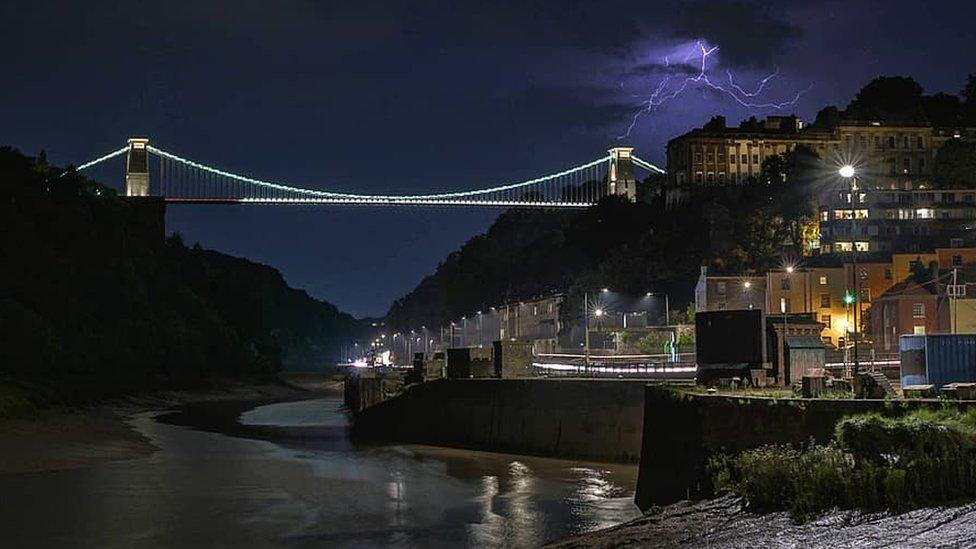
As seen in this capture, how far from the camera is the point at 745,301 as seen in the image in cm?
8700

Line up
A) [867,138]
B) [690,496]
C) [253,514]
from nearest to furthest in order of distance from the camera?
[690,496], [253,514], [867,138]

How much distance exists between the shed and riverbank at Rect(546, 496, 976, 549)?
306 inches

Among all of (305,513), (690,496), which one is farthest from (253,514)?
(690,496)

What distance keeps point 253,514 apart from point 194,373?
284 ft

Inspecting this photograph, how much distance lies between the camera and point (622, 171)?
168 m

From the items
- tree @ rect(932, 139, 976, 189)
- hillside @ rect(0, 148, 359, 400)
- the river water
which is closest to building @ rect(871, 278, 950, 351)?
the river water

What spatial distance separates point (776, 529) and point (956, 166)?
114 meters

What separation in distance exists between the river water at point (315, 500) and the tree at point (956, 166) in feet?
294

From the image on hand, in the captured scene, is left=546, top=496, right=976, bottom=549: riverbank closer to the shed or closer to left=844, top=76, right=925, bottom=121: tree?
the shed

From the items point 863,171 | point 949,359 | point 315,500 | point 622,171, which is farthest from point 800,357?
point 622,171

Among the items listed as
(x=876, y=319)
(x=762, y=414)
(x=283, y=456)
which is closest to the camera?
(x=762, y=414)

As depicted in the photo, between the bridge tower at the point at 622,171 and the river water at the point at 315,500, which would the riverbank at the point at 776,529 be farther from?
the bridge tower at the point at 622,171

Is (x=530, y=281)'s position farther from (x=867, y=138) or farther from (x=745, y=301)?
(x=745, y=301)

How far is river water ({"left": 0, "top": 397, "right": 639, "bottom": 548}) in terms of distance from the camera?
24.8 m
